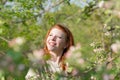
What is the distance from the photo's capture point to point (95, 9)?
268 centimetres

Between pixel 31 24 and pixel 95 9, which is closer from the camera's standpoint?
pixel 95 9

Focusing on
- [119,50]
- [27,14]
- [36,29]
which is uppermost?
[119,50]

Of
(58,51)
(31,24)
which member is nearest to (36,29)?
(31,24)

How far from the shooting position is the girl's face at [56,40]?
15.9 ft

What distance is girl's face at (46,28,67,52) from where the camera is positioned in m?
4.86

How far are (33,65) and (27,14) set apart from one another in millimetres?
9403

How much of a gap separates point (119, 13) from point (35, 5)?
9.41 metres

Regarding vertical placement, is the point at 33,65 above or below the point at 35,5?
above

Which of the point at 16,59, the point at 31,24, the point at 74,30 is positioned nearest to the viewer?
the point at 16,59

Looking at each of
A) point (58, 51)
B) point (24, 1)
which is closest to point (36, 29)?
point (24, 1)

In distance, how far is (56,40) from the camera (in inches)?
197

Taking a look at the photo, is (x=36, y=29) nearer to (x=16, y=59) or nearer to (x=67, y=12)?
(x=16, y=59)

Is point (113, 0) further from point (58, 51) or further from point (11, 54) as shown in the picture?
point (58, 51)

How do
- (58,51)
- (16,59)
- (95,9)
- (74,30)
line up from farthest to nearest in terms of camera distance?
(74,30) → (58,51) → (95,9) → (16,59)
